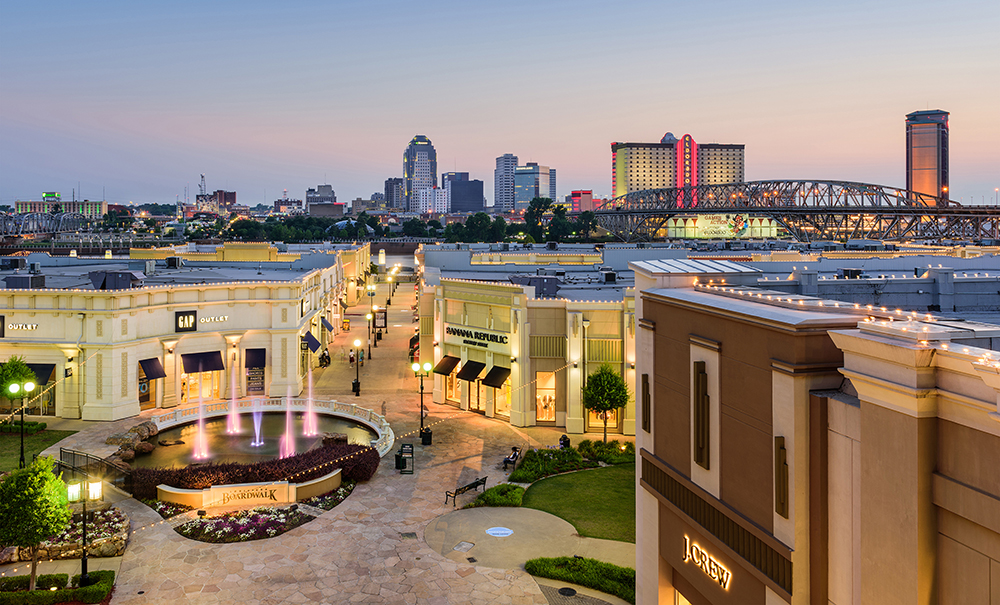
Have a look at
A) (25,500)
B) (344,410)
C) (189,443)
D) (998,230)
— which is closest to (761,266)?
(344,410)

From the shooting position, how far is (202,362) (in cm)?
4288

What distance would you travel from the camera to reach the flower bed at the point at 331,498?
27.3 metres

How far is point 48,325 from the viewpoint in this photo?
39.6 metres

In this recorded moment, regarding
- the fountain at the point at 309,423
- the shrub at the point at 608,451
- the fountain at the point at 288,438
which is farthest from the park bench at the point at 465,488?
the fountain at the point at 309,423

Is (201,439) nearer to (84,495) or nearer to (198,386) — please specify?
(198,386)

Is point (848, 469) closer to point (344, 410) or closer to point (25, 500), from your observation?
point (25, 500)

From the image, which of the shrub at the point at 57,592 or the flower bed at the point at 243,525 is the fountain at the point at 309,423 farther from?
the shrub at the point at 57,592

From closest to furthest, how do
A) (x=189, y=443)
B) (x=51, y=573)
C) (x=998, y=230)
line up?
(x=51, y=573) < (x=189, y=443) < (x=998, y=230)

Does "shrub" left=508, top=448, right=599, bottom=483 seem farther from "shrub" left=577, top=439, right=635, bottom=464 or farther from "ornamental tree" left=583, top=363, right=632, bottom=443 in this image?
"ornamental tree" left=583, top=363, right=632, bottom=443

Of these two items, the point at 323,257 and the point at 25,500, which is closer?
the point at 25,500

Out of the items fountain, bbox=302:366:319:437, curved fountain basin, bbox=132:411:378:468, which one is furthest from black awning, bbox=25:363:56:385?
fountain, bbox=302:366:319:437

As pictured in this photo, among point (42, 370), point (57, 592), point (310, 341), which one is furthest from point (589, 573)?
point (42, 370)

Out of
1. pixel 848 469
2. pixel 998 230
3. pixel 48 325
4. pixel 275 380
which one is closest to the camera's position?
pixel 848 469

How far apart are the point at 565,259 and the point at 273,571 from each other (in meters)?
50.6
